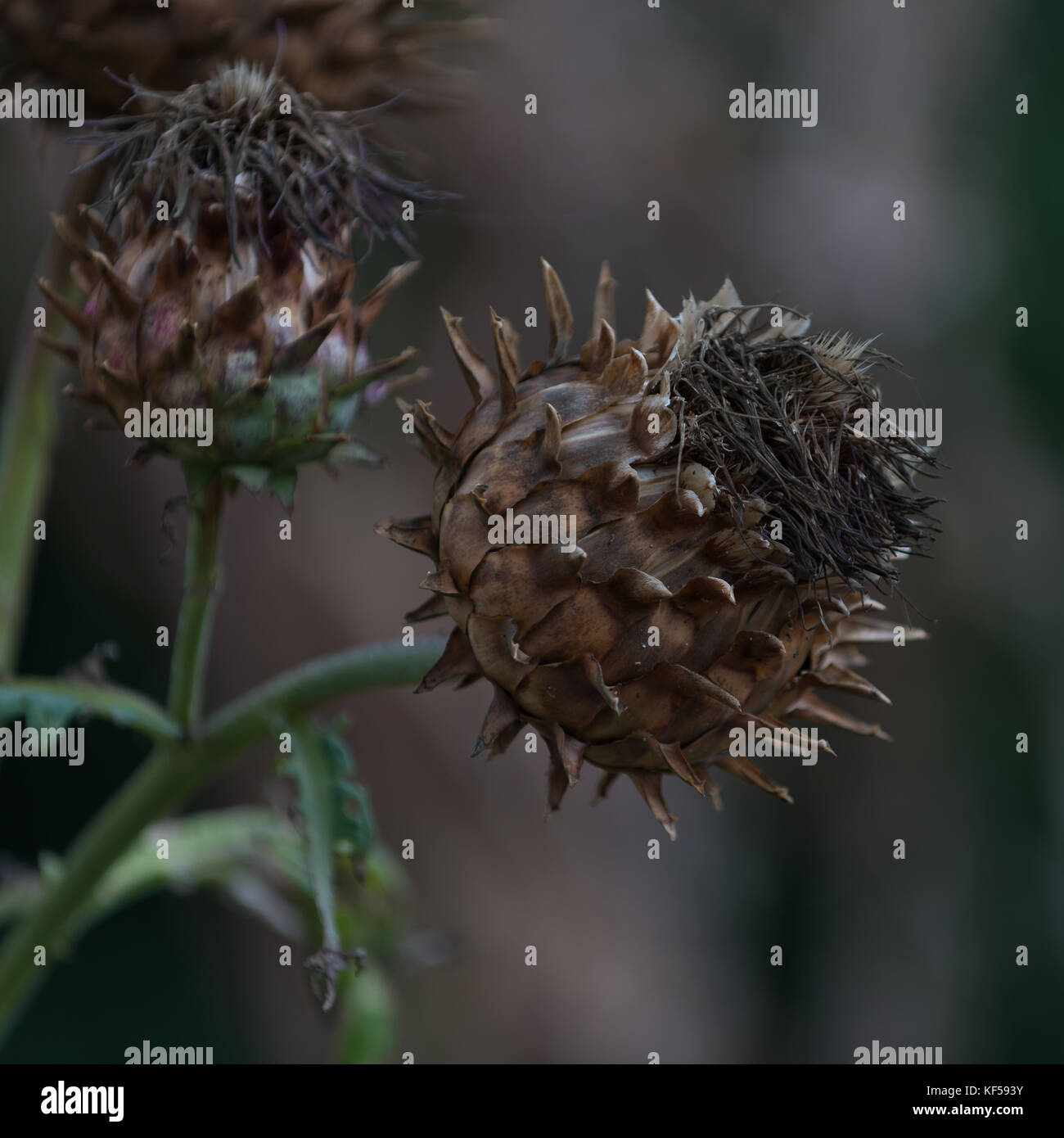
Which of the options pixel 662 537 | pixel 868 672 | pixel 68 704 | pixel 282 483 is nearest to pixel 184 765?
pixel 68 704

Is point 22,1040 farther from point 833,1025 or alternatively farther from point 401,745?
point 833,1025

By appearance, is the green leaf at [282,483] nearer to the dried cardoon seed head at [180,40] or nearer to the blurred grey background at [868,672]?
the dried cardoon seed head at [180,40]

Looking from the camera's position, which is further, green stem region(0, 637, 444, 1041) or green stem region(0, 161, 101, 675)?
green stem region(0, 161, 101, 675)

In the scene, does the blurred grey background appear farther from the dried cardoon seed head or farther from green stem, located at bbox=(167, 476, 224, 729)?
green stem, located at bbox=(167, 476, 224, 729)

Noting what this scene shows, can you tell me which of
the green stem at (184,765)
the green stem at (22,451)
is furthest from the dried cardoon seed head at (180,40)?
the green stem at (184,765)

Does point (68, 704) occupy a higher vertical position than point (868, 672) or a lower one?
lower

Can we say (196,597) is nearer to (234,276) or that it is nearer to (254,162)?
(234,276)

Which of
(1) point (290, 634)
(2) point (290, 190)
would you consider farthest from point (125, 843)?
(1) point (290, 634)

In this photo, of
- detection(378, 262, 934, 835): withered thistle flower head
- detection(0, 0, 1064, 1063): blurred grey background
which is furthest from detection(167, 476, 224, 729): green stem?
detection(0, 0, 1064, 1063): blurred grey background
